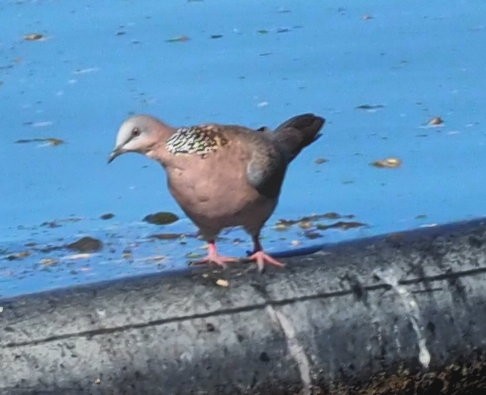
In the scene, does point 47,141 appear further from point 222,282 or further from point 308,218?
point 222,282

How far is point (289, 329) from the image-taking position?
14.5 feet

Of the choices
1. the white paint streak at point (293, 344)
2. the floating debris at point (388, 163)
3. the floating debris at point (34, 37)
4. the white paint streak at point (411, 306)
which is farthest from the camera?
the floating debris at point (34, 37)

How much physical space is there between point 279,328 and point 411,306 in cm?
40

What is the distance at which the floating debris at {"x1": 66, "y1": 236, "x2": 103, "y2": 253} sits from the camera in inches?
223

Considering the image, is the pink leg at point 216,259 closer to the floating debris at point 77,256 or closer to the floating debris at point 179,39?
the floating debris at point 77,256

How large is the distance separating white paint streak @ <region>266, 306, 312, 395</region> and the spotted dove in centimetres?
18

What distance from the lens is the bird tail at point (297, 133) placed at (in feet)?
16.4

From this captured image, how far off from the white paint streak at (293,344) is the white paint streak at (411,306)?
1.05ft

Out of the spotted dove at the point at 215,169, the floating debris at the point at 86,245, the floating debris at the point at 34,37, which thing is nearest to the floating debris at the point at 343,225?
the floating debris at the point at 86,245

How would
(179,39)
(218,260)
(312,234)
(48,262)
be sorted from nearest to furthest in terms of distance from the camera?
(218,260)
(48,262)
(312,234)
(179,39)

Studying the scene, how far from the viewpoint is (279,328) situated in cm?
441

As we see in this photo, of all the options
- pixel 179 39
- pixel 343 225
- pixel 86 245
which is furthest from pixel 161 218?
pixel 179 39

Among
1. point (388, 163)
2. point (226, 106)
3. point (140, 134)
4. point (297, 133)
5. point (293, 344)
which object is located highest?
point (140, 134)

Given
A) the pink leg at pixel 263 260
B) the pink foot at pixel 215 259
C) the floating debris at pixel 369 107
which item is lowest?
the floating debris at pixel 369 107
